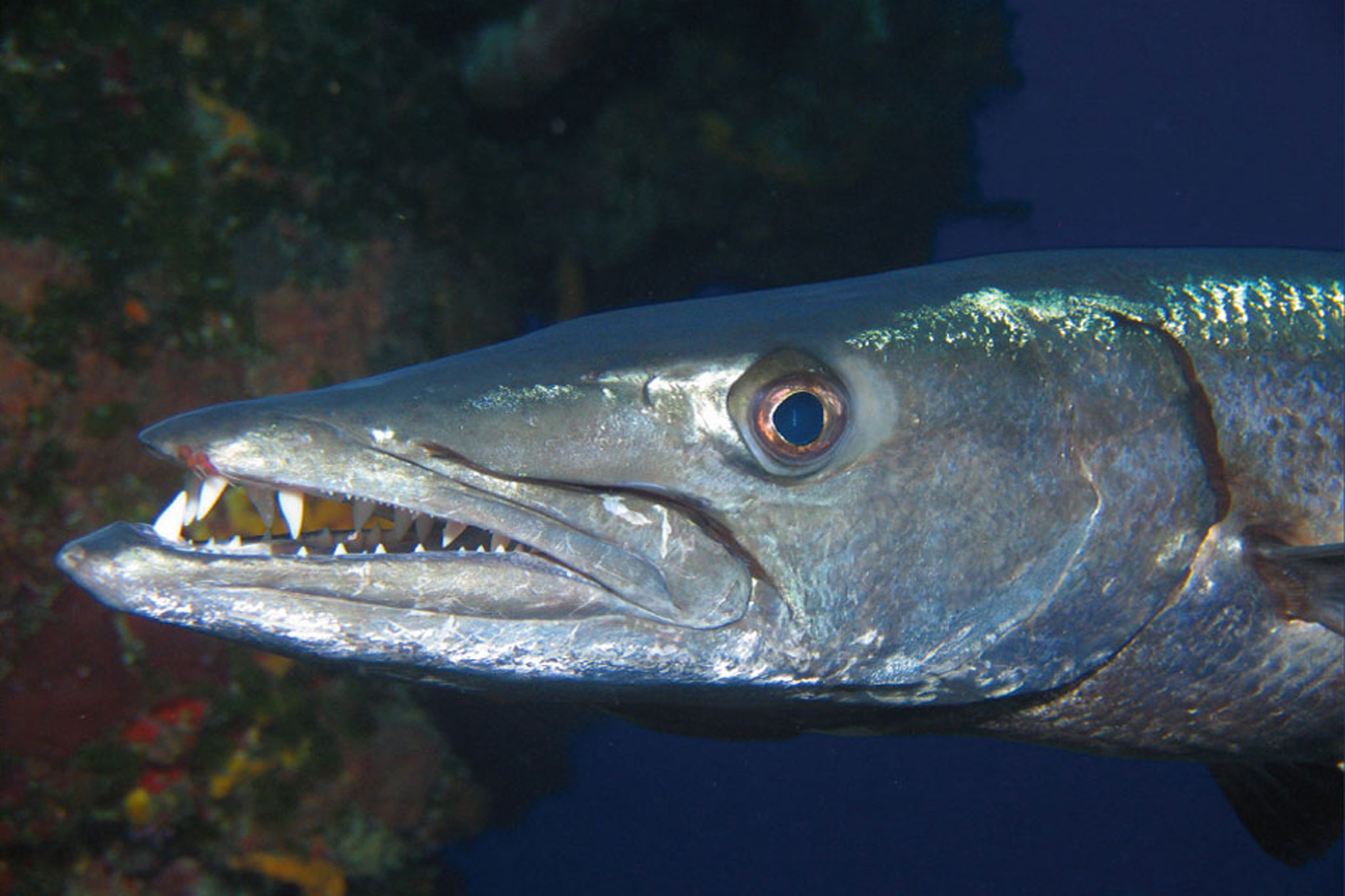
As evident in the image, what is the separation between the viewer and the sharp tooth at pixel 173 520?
170 cm

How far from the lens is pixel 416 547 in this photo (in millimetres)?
1774

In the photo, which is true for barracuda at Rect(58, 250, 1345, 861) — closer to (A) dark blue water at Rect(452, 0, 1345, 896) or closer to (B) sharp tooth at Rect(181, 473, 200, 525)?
(B) sharp tooth at Rect(181, 473, 200, 525)

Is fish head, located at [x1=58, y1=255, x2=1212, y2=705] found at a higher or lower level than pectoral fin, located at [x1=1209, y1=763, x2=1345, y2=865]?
higher

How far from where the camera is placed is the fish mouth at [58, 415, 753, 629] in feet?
5.21

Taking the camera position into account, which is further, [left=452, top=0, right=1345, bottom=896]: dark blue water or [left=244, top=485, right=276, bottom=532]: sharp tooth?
[left=452, top=0, right=1345, bottom=896]: dark blue water

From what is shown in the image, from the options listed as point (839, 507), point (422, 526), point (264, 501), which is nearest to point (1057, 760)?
point (839, 507)

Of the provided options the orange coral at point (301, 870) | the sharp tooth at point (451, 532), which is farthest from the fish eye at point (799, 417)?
the orange coral at point (301, 870)

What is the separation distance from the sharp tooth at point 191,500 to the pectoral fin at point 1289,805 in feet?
12.0

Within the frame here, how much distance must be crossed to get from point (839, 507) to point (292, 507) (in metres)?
1.22

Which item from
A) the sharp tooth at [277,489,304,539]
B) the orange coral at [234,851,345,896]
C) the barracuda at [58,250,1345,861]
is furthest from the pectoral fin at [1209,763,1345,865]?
the orange coral at [234,851,345,896]

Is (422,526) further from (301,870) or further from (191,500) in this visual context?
(301,870)

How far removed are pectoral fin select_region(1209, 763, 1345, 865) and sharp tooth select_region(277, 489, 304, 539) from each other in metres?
3.44

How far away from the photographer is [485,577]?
168 cm

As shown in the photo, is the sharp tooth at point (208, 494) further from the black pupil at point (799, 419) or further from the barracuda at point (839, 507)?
the black pupil at point (799, 419)
